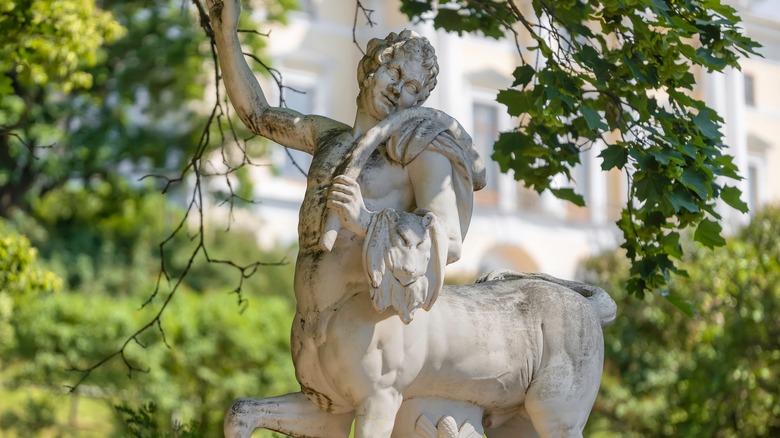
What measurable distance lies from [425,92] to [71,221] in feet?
66.1

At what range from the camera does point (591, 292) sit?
525cm

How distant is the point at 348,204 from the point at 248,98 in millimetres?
877

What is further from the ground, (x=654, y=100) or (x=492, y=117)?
(x=492, y=117)

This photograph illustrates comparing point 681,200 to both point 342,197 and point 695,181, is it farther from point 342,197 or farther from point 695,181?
point 342,197

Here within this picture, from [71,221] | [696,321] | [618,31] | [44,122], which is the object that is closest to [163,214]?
[71,221]

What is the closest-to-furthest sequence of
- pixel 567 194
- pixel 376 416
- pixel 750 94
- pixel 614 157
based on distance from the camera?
pixel 376 416 < pixel 614 157 < pixel 567 194 < pixel 750 94

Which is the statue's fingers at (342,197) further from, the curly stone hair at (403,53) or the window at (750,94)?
the window at (750,94)

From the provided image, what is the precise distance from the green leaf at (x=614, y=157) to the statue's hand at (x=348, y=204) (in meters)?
1.48

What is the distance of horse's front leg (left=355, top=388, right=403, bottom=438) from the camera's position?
456cm

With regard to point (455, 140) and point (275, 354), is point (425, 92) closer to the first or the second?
point (455, 140)

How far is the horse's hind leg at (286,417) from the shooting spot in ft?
15.4

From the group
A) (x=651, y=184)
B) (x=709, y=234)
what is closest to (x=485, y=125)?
(x=709, y=234)

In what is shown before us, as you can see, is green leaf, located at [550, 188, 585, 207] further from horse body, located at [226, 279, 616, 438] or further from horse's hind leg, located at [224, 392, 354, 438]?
horse's hind leg, located at [224, 392, 354, 438]

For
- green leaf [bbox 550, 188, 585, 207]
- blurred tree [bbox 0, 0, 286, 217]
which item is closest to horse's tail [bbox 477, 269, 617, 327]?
green leaf [bbox 550, 188, 585, 207]
